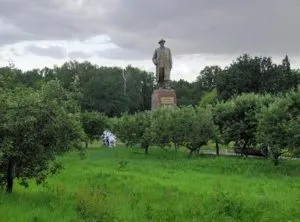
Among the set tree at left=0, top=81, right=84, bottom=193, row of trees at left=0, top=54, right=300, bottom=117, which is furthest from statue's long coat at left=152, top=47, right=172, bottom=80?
tree at left=0, top=81, right=84, bottom=193

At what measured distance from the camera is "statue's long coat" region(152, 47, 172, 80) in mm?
40062

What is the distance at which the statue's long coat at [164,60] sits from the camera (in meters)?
40.1

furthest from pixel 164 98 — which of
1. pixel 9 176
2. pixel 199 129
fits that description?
pixel 9 176

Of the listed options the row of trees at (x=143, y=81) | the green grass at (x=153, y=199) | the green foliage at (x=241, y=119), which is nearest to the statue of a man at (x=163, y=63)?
the row of trees at (x=143, y=81)

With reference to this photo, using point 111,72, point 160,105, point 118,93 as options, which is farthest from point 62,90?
point 111,72

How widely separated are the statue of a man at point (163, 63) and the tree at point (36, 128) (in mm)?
27536

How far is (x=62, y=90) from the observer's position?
12.7 meters

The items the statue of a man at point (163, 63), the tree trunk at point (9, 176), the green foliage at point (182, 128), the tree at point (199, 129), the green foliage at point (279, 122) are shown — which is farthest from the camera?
the statue of a man at point (163, 63)

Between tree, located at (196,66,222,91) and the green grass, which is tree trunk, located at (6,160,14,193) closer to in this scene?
the green grass

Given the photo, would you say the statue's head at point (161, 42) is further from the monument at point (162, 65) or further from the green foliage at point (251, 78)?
the green foliage at point (251, 78)

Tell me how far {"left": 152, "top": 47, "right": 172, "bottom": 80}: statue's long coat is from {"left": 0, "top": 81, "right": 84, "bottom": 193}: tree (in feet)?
90.3

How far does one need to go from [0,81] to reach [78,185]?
417cm

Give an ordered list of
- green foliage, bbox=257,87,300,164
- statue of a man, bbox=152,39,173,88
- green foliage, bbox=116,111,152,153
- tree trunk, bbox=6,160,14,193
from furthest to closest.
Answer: statue of a man, bbox=152,39,173,88
green foliage, bbox=116,111,152,153
green foliage, bbox=257,87,300,164
tree trunk, bbox=6,160,14,193

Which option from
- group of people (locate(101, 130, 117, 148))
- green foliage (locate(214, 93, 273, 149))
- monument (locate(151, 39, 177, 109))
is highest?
monument (locate(151, 39, 177, 109))
